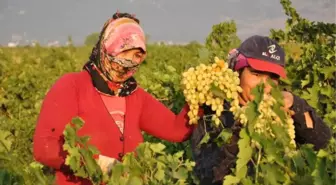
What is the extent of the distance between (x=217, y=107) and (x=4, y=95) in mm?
9509

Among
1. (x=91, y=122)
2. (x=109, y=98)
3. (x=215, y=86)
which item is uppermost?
(x=215, y=86)

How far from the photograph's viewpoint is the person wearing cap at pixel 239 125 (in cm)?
314

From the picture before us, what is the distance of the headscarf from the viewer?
3406 millimetres

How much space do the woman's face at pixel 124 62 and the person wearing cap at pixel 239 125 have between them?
1.66 ft

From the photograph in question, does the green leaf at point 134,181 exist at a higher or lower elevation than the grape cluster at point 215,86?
lower

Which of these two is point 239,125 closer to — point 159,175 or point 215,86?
point 215,86

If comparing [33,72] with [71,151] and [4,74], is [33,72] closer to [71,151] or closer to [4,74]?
[4,74]

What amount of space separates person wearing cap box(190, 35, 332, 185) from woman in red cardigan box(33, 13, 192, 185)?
0.40 meters

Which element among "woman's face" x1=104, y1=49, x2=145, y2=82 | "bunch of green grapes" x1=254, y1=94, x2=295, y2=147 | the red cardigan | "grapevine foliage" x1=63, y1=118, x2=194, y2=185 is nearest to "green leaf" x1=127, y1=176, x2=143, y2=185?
"grapevine foliage" x1=63, y1=118, x2=194, y2=185

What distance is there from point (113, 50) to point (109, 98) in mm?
296

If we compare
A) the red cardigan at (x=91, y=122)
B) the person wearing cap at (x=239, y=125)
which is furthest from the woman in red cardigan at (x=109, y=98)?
the person wearing cap at (x=239, y=125)

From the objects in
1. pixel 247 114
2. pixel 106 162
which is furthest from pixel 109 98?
pixel 247 114

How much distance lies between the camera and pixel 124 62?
340 centimetres

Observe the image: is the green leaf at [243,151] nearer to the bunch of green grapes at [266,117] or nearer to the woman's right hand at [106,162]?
the bunch of green grapes at [266,117]
